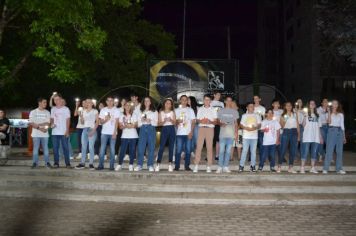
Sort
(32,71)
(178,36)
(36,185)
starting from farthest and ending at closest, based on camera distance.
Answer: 1. (178,36)
2. (32,71)
3. (36,185)

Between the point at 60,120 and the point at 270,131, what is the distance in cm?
537

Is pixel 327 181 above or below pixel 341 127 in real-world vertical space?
below

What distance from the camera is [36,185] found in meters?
9.93

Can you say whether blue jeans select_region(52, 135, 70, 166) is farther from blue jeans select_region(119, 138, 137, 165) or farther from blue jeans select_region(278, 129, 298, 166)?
blue jeans select_region(278, 129, 298, 166)

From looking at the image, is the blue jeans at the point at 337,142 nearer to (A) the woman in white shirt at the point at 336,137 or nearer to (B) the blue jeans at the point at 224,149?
(A) the woman in white shirt at the point at 336,137

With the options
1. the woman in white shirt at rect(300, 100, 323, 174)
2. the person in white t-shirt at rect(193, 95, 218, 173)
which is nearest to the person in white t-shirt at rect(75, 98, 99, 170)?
the person in white t-shirt at rect(193, 95, 218, 173)

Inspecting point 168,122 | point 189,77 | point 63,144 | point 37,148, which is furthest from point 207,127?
point 189,77

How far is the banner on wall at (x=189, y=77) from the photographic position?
16534mm

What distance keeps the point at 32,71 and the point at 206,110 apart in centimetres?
1355

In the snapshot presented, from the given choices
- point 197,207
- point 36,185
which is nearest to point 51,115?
point 36,185

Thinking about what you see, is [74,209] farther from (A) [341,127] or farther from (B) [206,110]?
(A) [341,127]

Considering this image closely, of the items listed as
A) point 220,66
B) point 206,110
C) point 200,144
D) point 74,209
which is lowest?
point 74,209

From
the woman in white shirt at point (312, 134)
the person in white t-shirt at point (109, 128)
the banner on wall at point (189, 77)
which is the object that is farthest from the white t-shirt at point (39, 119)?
the woman in white shirt at point (312, 134)

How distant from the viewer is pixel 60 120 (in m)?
11.1
